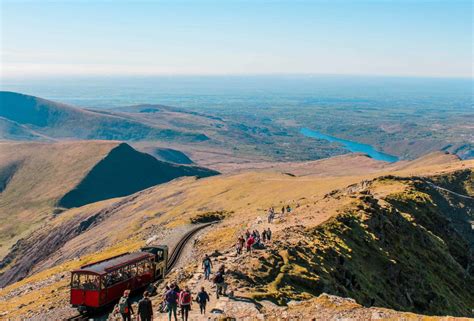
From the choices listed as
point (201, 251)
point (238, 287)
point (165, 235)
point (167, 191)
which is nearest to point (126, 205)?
point (167, 191)

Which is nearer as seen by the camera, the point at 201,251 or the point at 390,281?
the point at 390,281

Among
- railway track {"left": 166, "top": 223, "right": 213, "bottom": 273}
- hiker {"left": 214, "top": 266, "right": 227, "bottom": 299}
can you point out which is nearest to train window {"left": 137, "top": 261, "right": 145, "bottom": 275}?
railway track {"left": 166, "top": 223, "right": 213, "bottom": 273}

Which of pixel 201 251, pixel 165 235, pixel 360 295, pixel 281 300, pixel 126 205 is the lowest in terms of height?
pixel 126 205

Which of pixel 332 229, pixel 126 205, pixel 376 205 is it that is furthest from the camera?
pixel 126 205

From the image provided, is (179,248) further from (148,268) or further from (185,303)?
(185,303)

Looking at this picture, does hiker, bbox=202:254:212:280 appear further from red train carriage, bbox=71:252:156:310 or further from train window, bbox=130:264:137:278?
train window, bbox=130:264:137:278

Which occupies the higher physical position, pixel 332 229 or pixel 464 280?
pixel 332 229

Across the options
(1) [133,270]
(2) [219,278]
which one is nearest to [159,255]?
(1) [133,270]

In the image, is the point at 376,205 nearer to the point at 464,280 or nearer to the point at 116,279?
the point at 464,280
